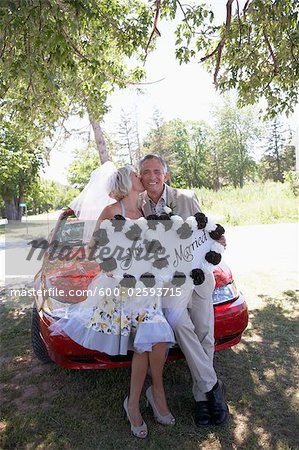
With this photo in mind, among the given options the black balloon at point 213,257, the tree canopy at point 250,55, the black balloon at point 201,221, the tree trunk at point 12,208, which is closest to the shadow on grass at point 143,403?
the black balloon at point 213,257

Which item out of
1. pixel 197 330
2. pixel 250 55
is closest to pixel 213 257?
pixel 197 330

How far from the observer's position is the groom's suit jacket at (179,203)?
10.3 ft

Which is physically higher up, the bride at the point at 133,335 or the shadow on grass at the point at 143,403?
the bride at the point at 133,335

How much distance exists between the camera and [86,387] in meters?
3.06

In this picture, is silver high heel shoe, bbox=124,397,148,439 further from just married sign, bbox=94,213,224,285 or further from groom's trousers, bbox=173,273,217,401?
just married sign, bbox=94,213,224,285

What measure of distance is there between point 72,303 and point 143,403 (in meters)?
0.93

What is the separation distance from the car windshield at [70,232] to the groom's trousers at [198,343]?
1.89 metres

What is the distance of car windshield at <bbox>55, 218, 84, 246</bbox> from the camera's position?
4230mm

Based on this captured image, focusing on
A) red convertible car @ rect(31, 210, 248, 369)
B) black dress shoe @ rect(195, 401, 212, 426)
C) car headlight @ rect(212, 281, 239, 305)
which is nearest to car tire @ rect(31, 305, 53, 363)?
red convertible car @ rect(31, 210, 248, 369)

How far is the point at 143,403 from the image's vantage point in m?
2.78

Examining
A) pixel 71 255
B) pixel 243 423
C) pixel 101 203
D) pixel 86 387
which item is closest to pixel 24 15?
pixel 101 203

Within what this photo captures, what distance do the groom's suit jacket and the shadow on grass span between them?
143cm

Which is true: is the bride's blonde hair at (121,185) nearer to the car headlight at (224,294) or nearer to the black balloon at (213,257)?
the black balloon at (213,257)

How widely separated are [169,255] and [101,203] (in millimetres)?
834
